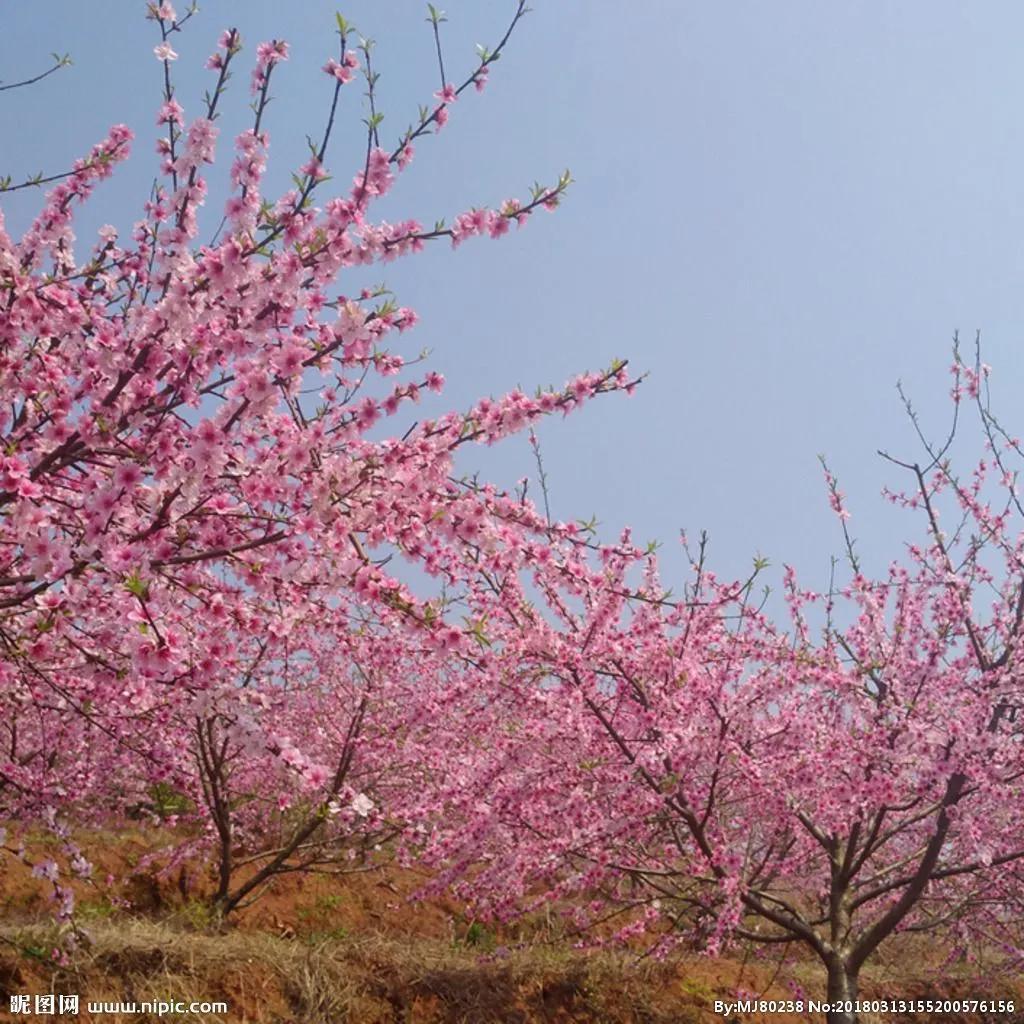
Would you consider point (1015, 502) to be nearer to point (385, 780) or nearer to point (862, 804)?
point (862, 804)

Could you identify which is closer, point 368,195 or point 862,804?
point 368,195

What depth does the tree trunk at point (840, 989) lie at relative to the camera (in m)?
6.09

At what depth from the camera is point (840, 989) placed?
618 cm

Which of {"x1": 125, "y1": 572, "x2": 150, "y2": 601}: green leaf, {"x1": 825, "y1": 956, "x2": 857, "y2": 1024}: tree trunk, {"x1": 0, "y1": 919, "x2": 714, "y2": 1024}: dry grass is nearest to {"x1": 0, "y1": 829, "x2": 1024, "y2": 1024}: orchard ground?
{"x1": 0, "y1": 919, "x2": 714, "y2": 1024}: dry grass

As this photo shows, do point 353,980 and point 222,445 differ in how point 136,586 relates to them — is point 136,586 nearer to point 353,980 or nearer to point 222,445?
point 222,445

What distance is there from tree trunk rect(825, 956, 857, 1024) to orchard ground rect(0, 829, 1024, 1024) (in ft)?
3.86

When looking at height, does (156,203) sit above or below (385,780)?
above

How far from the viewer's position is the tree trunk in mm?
6090

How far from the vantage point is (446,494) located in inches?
155

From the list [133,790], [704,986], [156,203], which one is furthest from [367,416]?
[133,790]

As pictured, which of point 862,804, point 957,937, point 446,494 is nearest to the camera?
point 446,494

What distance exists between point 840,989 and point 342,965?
13.2ft

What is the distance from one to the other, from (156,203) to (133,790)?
31.5 ft

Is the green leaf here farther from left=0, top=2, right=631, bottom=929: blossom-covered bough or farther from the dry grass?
the dry grass
